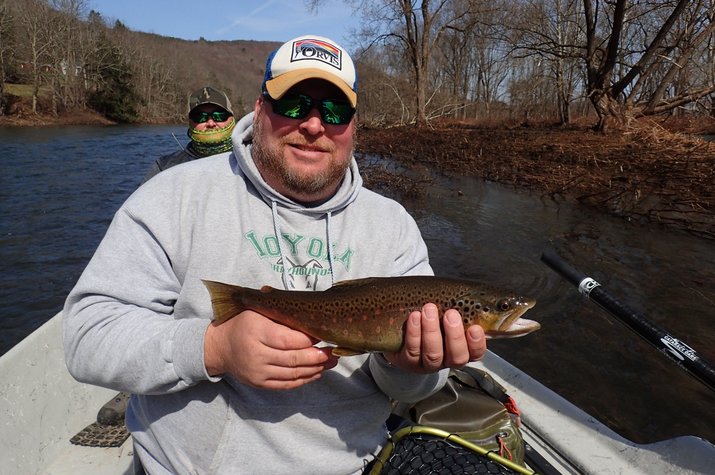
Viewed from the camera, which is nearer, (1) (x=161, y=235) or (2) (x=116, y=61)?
(1) (x=161, y=235)

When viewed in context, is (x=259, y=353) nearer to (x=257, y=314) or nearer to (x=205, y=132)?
(x=257, y=314)

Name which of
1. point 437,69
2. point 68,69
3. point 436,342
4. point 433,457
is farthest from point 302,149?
point 68,69

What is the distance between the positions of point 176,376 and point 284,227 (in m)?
0.83

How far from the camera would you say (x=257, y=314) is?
1.69m

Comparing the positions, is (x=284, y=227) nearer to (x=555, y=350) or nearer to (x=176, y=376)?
(x=176, y=376)

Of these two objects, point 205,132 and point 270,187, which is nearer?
point 270,187

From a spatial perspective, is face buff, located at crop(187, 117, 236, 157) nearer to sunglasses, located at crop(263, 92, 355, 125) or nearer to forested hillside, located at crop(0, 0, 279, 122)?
sunglasses, located at crop(263, 92, 355, 125)

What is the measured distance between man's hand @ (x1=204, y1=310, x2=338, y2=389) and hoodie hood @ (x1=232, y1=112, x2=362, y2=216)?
694 mm

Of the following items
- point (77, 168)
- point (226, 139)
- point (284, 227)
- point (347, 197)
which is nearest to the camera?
point (284, 227)

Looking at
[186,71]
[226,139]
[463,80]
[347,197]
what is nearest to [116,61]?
[186,71]

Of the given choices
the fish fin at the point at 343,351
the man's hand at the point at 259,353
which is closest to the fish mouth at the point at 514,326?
the fish fin at the point at 343,351

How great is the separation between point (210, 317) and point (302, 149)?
0.89m

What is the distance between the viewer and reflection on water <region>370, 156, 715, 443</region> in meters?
5.72

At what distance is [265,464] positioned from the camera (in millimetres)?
1928
